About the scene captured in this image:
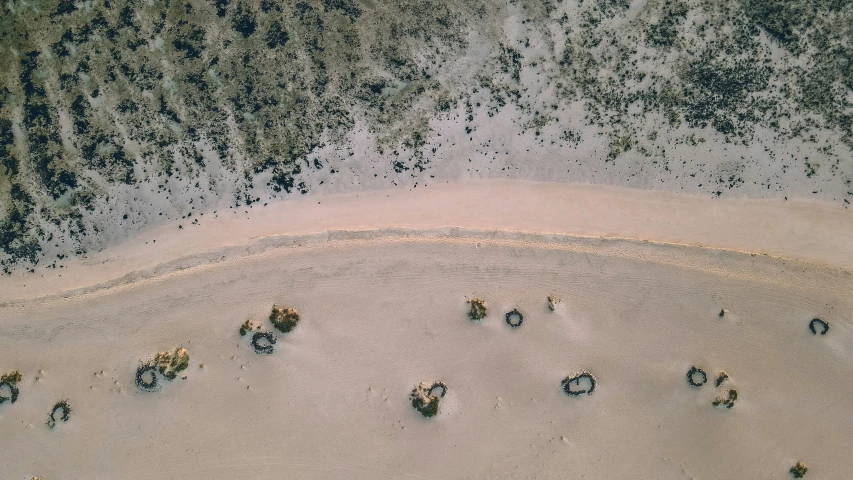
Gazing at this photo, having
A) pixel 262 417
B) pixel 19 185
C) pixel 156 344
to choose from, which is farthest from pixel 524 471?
pixel 19 185

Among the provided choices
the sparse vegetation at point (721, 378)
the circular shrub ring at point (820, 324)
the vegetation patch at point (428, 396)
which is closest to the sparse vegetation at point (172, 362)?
the vegetation patch at point (428, 396)

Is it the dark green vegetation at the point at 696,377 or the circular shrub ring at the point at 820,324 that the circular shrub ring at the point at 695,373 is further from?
the circular shrub ring at the point at 820,324

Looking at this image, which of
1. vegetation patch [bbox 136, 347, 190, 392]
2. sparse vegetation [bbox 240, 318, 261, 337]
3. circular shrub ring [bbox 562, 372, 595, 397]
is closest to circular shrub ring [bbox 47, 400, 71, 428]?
vegetation patch [bbox 136, 347, 190, 392]

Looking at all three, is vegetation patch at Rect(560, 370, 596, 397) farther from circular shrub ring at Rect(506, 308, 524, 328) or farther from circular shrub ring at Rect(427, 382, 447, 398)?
circular shrub ring at Rect(427, 382, 447, 398)

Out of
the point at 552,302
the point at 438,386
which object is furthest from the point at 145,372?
the point at 552,302

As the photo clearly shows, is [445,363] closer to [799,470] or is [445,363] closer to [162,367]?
[162,367]

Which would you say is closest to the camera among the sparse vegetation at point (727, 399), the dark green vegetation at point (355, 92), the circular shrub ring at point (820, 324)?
the sparse vegetation at point (727, 399)
